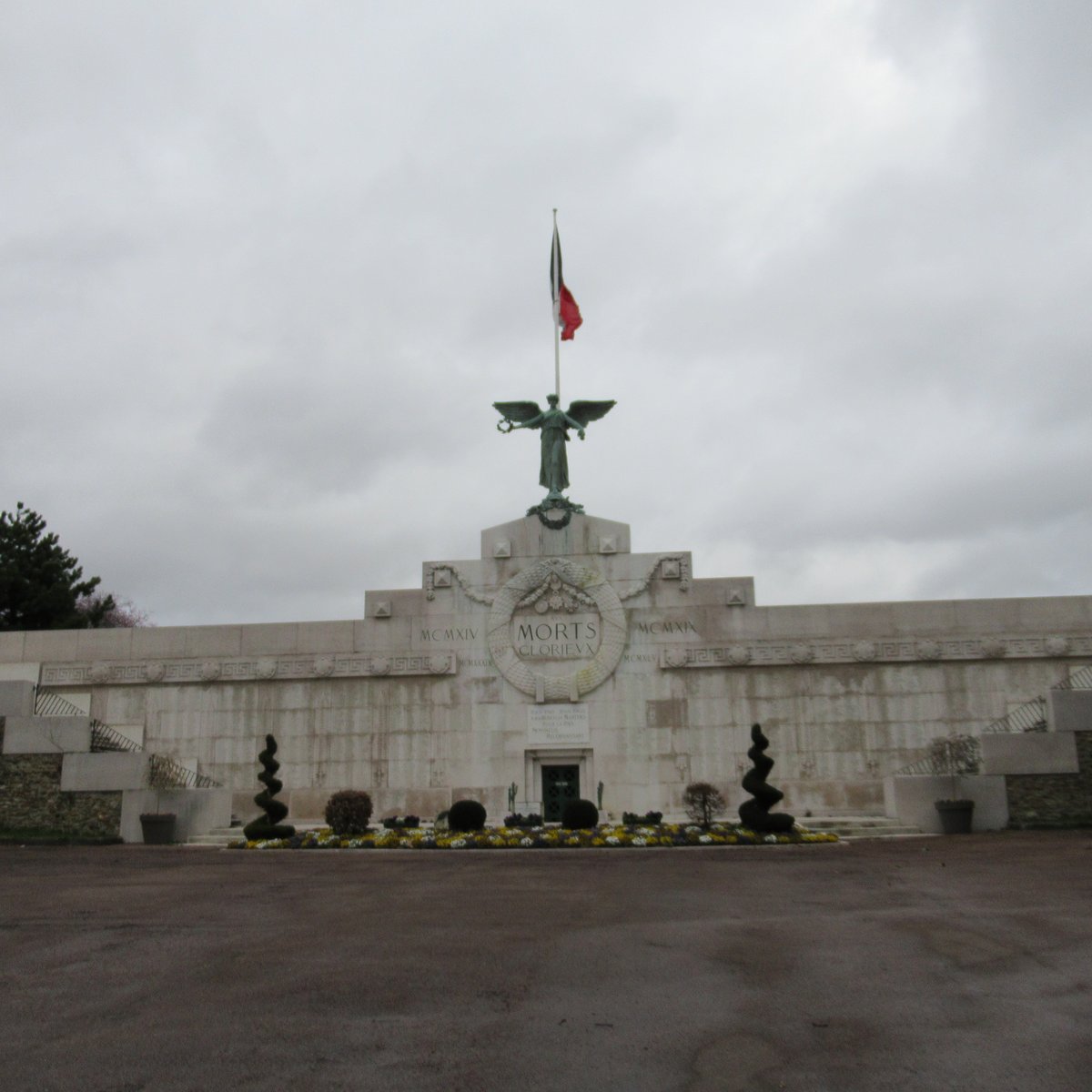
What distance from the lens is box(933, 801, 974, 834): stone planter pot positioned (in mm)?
23375

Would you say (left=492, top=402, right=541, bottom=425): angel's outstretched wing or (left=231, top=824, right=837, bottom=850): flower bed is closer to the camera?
(left=231, top=824, right=837, bottom=850): flower bed

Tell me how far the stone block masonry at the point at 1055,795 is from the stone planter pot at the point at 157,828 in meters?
19.5

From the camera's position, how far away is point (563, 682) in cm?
2870

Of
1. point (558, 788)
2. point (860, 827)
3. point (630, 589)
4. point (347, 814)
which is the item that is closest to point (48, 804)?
point (347, 814)

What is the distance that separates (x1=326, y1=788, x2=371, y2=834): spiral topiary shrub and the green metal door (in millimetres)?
6336

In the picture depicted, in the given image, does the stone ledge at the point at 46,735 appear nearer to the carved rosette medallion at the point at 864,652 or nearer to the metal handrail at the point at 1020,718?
the carved rosette medallion at the point at 864,652

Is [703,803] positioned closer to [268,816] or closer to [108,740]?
[268,816]

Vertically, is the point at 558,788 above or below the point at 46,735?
below

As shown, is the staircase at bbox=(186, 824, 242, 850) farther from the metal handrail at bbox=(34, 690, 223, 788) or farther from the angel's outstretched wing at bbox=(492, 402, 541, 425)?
the angel's outstretched wing at bbox=(492, 402, 541, 425)

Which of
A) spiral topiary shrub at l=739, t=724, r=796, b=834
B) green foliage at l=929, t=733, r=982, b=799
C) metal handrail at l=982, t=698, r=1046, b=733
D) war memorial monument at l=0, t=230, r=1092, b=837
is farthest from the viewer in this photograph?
war memorial monument at l=0, t=230, r=1092, b=837

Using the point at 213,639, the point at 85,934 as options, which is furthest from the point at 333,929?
the point at 213,639

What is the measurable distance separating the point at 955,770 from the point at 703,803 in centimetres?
642

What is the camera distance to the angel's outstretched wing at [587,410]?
3109cm

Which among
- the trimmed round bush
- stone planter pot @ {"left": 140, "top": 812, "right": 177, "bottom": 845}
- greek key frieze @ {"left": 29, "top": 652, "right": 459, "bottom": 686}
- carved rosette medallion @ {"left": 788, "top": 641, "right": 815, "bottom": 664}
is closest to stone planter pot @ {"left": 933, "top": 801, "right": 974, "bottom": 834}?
carved rosette medallion @ {"left": 788, "top": 641, "right": 815, "bottom": 664}
